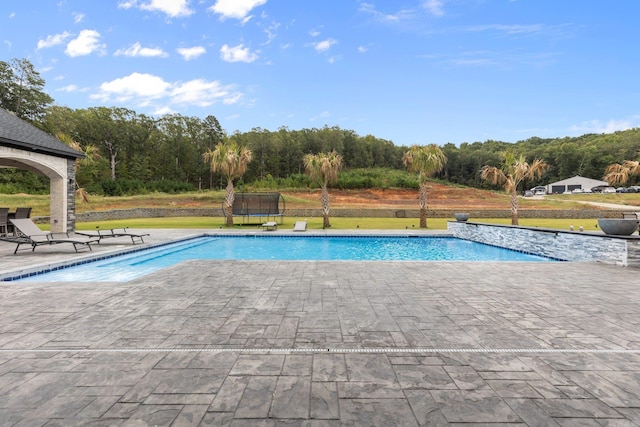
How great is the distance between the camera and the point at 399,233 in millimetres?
14648

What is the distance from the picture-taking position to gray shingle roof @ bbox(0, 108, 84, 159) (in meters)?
10.9

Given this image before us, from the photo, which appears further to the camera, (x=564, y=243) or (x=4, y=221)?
(x=4, y=221)

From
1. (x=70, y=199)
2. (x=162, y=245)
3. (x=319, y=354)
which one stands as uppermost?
(x=70, y=199)

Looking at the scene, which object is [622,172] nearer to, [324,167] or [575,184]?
[575,184]

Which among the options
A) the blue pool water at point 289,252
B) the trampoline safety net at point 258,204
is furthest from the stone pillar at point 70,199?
the trampoline safety net at point 258,204

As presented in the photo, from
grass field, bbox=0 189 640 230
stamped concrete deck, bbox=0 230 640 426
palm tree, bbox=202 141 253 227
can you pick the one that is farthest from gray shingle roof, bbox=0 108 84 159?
stamped concrete deck, bbox=0 230 640 426

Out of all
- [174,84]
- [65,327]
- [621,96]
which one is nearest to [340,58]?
[174,84]

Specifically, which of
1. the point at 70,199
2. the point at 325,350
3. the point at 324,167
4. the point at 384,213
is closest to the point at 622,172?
the point at 384,213

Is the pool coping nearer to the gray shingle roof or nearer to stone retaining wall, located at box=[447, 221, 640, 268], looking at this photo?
stone retaining wall, located at box=[447, 221, 640, 268]

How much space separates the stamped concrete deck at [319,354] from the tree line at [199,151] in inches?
1210

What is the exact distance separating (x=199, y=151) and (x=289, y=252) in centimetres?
4655

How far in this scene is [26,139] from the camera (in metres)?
11.6

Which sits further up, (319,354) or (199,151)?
(199,151)

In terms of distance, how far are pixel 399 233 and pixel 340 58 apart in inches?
642
